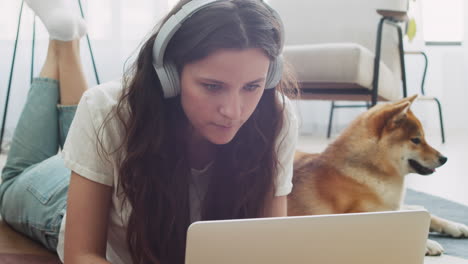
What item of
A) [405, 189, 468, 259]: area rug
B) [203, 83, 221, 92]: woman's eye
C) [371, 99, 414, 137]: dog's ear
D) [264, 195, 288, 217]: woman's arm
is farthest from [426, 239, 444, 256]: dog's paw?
[203, 83, 221, 92]: woman's eye

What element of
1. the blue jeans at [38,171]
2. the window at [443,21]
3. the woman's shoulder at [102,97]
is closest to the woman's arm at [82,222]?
the woman's shoulder at [102,97]

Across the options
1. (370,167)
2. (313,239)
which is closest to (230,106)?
(313,239)

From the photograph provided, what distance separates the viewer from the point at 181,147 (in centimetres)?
89

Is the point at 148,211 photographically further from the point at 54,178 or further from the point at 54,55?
the point at 54,55

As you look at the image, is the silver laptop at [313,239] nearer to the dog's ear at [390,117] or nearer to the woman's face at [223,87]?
the woman's face at [223,87]

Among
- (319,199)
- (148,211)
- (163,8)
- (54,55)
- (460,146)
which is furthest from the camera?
(460,146)

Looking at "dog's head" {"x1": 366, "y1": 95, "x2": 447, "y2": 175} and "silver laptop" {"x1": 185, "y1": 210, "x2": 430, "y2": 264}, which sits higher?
"silver laptop" {"x1": 185, "y1": 210, "x2": 430, "y2": 264}

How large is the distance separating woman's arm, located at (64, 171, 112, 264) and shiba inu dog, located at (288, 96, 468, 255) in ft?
2.11

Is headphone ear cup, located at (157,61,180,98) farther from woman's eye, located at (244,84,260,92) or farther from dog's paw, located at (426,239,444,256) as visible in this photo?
dog's paw, located at (426,239,444,256)

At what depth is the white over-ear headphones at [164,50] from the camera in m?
0.75

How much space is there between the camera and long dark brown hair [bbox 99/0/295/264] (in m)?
0.77

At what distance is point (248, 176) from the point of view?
96 cm

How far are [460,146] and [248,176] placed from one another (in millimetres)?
2935

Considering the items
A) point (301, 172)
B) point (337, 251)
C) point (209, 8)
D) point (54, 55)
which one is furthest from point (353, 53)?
point (337, 251)
